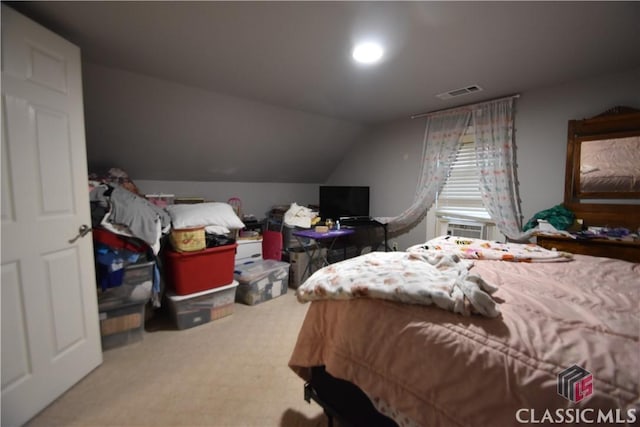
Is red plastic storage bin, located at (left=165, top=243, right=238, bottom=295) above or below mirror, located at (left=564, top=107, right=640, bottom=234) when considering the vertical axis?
below

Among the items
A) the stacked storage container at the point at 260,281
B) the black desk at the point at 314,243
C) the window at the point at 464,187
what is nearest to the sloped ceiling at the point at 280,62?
the window at the point at 464,187

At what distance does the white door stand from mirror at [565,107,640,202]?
13.0 feet

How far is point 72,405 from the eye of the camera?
1504mm

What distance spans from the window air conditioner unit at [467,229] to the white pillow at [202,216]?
8.57 feet

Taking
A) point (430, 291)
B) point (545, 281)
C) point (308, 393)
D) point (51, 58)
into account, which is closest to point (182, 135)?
point (51, 58)

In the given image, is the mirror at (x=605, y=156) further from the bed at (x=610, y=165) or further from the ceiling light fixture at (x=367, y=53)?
the ceiling light fixture at (x=367, y=53)

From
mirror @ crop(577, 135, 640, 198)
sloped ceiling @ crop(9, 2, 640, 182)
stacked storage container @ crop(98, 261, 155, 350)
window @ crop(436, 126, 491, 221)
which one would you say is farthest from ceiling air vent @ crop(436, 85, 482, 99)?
stacked storage container @ crop(98, 261, 155, 350)

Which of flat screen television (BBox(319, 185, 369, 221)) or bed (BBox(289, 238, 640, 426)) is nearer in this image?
bed (BBox(289, 238, 640, 426))

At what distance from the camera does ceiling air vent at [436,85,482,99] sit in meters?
2.64

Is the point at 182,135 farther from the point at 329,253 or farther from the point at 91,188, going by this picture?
the point at 329,253

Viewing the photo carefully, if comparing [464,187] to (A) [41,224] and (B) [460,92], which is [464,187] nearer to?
(B) [460,92]

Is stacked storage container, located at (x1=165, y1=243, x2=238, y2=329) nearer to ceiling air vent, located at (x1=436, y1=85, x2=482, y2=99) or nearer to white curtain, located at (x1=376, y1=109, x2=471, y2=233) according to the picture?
white curtain, located at (x1=376, y1=109, x2=471, y2=233)

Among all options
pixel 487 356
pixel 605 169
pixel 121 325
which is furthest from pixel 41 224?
pixel 605 169

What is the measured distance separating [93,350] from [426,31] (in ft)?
9.85
